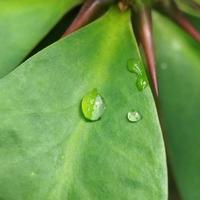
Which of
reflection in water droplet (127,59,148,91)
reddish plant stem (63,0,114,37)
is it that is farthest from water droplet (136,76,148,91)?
reddish plant stem (63,0,114,37)

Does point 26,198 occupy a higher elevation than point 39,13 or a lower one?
lower

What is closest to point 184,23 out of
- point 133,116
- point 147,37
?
point 147,37

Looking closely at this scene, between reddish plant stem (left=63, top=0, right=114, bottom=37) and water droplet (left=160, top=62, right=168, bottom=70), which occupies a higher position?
reddish plant stem (left=63, top=0, right=114, bottom=37)

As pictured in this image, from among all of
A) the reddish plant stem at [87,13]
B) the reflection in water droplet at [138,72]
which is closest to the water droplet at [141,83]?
the reflection in water droplet at [138,72]

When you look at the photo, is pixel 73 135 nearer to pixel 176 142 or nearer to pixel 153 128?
pixel 153 128

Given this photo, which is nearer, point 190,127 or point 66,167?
point 66,167

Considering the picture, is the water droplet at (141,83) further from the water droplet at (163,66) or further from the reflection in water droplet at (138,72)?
the water droplet at (163,66)

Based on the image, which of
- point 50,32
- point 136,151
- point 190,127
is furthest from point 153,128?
point 50,32

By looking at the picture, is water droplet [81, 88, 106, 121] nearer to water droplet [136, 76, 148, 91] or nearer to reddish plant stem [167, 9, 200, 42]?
water droplet [136, 76, 148, 91]
